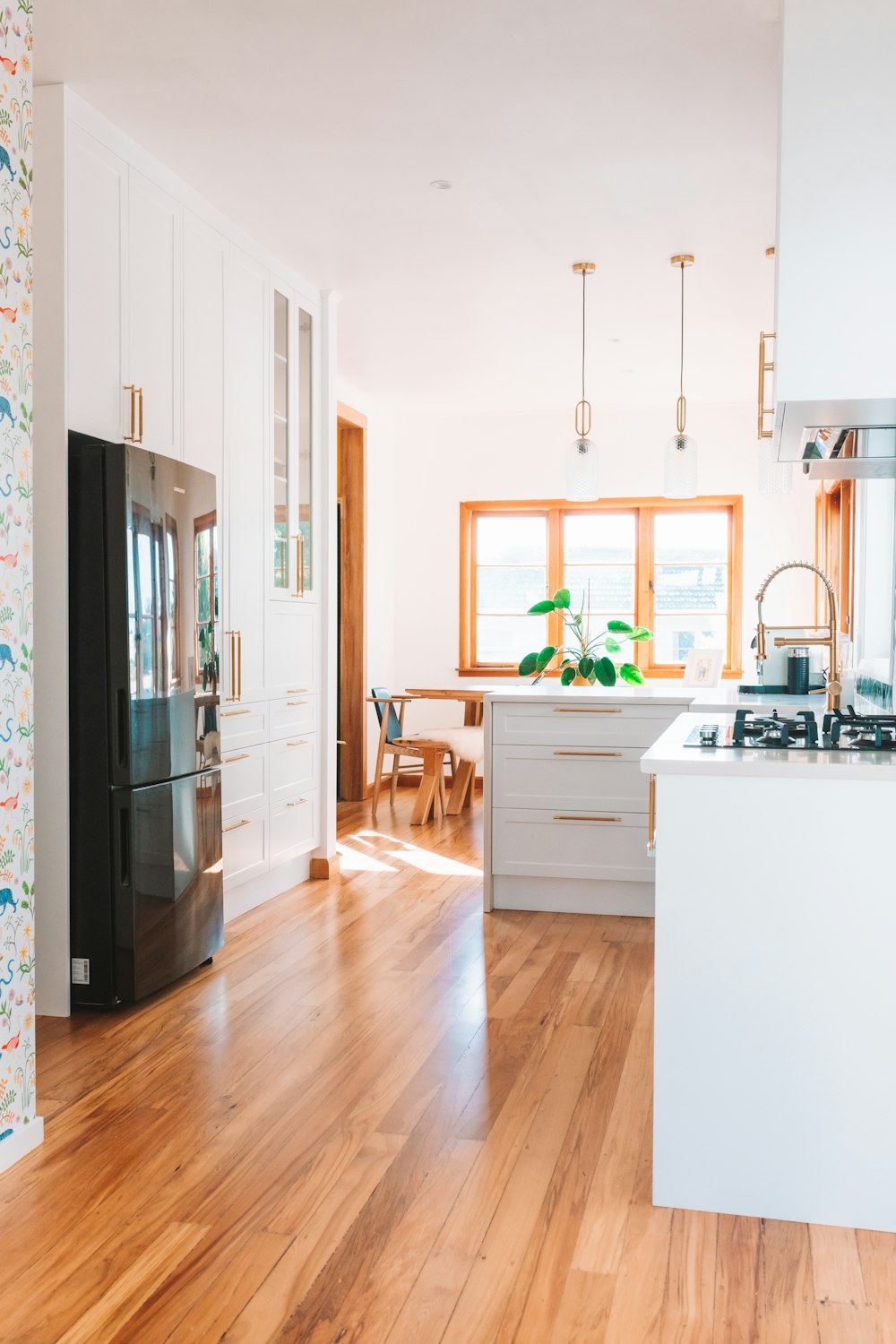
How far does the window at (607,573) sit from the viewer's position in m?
7.81

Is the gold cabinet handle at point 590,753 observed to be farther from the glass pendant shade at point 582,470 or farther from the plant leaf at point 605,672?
the plant leaf at point 605,672

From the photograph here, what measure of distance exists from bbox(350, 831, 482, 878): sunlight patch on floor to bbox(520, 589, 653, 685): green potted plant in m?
1.59

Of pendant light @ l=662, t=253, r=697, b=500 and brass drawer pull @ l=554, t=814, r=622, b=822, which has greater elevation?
pendant light @ l=662, t=253, r=697, b=500

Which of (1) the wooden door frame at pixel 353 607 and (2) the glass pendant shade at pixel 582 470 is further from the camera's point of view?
(1) the wooden door frame at pixel 353 607

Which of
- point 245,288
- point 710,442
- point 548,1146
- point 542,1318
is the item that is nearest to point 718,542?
point 710,442

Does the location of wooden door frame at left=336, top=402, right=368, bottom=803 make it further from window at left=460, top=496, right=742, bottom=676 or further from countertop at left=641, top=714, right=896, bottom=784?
countertop at left=641, top=714, right=896, bottom=784

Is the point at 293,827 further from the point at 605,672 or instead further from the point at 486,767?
the point at 605,672

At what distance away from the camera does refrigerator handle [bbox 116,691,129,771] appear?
10.4 ft

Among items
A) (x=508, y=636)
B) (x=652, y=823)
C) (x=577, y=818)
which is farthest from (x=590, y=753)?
(x=508, y=636)

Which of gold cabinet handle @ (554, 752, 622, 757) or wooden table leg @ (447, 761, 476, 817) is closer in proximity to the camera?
gold cabinet handle @ (554, 752, 622, 757)

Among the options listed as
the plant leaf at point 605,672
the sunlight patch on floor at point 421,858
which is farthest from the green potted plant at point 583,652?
the sunlight patch on floor at point 421,858

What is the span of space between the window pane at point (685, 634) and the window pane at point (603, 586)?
0.93ft

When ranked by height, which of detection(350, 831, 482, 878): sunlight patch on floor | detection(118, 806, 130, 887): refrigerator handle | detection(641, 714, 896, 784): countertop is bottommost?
detection(350, 831, 482, 878): sunlight patch on floor

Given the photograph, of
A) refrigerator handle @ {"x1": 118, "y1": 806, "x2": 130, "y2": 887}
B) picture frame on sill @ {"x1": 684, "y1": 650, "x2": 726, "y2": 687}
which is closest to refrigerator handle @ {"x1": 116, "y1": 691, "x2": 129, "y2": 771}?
refrigerator handle @ {"x1": 118, "y1": 806, "x2": 130, "y2": 887}
